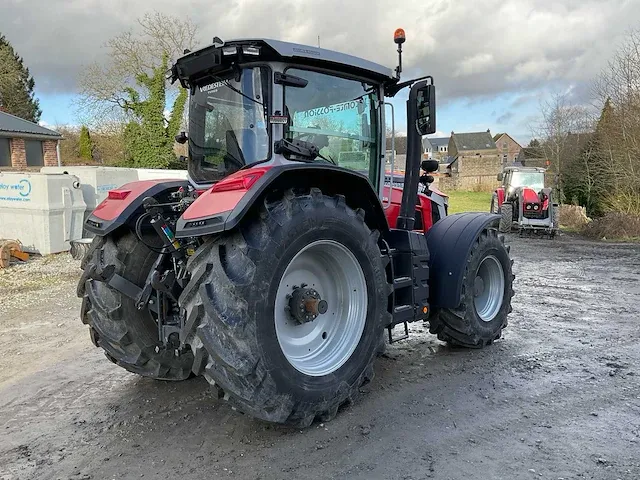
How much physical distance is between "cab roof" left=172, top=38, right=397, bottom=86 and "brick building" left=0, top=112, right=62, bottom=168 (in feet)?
67.2

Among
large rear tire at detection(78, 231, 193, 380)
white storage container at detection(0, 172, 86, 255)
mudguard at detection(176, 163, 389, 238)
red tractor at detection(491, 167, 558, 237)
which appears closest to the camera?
mudguard at detection(176, 163, 389, 238)

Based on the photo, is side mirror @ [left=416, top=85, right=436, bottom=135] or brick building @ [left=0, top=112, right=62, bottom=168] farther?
brick building @ [left=0, top=112, right=62, bottom=168]

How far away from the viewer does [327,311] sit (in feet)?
11.7

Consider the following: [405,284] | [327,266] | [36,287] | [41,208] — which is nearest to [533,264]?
[405,284]

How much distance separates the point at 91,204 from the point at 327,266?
29.2 ft

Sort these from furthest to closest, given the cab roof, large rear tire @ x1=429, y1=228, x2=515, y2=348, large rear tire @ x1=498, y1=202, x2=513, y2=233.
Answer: large rear tire @ x1=498, y1=202, x2=513, y2=233 < large rear tire @ x1=429, y1=228, x2=515, y2=348 < the cab roof

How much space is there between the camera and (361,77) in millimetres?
3852

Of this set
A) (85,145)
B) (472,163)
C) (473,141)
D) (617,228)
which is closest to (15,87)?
(85,145)

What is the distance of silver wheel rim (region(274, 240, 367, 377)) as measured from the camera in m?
3.33

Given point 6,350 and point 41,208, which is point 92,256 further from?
point 41,208

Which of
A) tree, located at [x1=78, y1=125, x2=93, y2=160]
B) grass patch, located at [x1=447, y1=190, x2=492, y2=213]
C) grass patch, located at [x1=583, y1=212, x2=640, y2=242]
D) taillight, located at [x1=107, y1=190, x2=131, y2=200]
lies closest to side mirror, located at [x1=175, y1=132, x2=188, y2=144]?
taillight, located at [x1=107, y1=190, x2=131, y2=200]

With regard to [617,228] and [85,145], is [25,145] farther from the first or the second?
[617,228]

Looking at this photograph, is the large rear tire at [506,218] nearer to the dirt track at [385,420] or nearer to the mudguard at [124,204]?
the dirt track at [385,420]

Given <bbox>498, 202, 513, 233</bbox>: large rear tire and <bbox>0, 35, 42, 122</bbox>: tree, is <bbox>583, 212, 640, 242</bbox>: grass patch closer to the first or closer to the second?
<bbox>498, 202, 513, 233</bbox>: large rear tire
